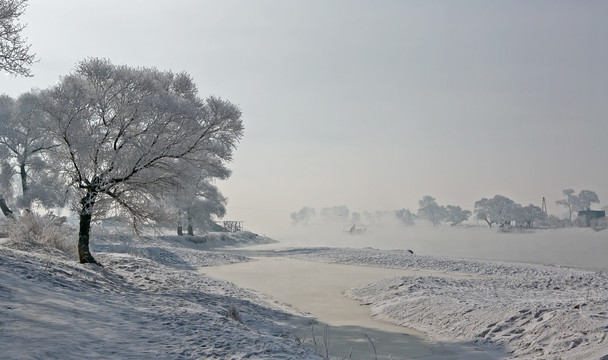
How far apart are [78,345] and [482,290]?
14.4 m

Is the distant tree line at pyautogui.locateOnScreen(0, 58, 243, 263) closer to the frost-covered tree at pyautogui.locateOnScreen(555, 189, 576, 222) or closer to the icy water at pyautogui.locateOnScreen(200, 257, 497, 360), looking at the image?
the icy water at pyautogui.locateOnScreen(200, 257, 497, 360)

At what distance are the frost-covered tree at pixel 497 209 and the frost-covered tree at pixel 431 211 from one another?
1188 inches

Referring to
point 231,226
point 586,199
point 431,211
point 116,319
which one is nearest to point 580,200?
point 586,199

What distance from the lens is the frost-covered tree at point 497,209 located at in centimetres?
12419

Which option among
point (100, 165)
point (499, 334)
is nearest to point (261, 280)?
point (100, 165)

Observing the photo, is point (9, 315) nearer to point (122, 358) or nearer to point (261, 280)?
point (122, 358)

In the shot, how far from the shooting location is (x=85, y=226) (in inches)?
627

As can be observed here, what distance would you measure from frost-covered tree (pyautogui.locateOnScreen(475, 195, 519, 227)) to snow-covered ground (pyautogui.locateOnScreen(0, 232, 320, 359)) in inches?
4810

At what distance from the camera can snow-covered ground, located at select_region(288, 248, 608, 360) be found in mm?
8984

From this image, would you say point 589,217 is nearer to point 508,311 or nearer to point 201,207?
point 201,207

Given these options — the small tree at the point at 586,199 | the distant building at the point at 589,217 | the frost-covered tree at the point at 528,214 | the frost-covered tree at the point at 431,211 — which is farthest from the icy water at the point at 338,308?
the frost-covered tree at the point at 431,211

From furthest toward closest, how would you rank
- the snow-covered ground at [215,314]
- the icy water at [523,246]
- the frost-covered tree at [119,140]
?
the icy water at [523,246] < the frost-covered tree at [119,140] < the snow-covered ground at [215,314]

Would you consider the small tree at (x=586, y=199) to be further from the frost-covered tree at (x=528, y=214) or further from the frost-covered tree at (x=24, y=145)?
the frost-covered tree at (x=24, y=145)

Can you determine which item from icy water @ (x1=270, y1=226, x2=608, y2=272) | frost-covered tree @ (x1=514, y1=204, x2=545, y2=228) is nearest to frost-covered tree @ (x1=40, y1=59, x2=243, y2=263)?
icy water @ (x1=270, y1=226, x2=608, y2=272)
